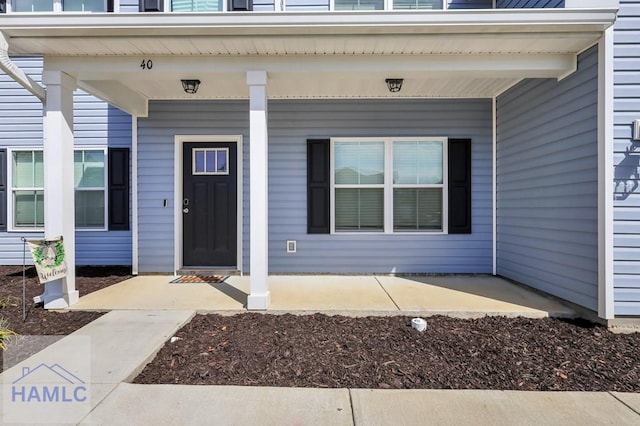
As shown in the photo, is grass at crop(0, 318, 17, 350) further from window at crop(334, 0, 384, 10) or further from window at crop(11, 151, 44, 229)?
window at crop(334, 0, 384, 10)

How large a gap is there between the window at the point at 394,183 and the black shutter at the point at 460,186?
0.13 metres

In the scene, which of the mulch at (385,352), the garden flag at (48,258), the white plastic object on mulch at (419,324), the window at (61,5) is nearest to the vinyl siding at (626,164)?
the mulch at (385,352)

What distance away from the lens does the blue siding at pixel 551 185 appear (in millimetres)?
3473

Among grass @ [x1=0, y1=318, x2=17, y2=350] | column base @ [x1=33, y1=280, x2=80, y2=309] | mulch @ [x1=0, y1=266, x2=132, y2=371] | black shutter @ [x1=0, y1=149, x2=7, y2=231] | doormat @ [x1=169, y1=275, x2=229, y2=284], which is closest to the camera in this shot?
grass @ [x1=0, y1=318, x2=17, y2=350]

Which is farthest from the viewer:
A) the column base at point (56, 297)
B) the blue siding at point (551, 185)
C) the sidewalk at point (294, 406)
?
the column base at point (56, 297)

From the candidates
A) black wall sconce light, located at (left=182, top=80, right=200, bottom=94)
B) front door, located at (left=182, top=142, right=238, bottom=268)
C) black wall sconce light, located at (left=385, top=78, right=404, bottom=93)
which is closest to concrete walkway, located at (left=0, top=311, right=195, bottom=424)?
front door, located at (left=182, top=142, right=238, bottom=268)

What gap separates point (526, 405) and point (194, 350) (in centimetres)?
240

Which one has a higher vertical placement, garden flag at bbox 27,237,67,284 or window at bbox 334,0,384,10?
window at bbox 334,0,384,10

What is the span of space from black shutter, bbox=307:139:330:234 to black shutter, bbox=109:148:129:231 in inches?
116

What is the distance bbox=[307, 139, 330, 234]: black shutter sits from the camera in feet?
17.4

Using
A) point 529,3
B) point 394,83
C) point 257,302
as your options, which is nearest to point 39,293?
point 257,302

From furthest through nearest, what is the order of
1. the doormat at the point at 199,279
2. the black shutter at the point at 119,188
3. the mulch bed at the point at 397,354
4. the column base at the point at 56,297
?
the black shutter at the point at 119,188 → the doormat at the point at 199,279 → the column base at the point at 56,297 → the mulch bed at the point at 397,354

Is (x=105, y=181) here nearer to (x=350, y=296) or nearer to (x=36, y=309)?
(x=36, y=309)

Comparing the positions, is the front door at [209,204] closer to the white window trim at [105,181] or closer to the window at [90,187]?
the white window trim at [105,181]
